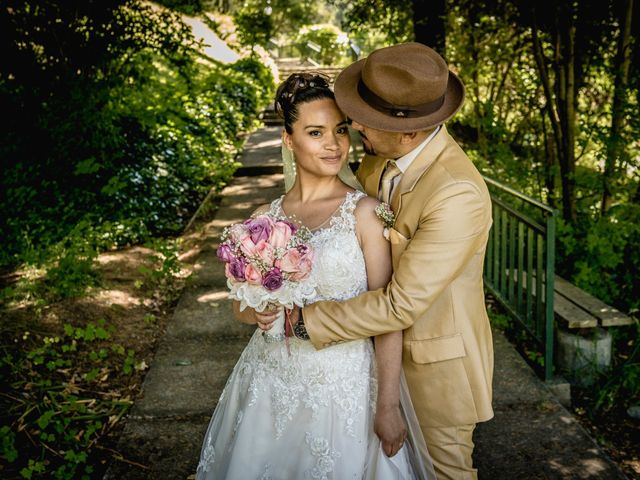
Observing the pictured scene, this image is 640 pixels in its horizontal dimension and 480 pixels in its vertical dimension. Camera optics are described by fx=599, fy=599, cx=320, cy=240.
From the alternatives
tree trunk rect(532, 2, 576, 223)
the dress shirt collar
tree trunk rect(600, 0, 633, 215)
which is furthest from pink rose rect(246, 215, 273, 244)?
tree trunk rect(532, 2, 576, 223)

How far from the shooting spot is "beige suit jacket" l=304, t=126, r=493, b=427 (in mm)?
2307

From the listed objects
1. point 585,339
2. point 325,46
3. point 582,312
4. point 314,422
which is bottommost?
point 585,339

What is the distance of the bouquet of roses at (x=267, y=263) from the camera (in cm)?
216

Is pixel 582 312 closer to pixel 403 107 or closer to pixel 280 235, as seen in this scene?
pixel 403 107

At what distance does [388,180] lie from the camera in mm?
2697

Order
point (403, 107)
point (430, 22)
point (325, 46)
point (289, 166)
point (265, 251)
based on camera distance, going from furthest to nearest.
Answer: point (325, 46)
point (430, 22)
point (289, 166)
point (403, 107)
point (265, 251)

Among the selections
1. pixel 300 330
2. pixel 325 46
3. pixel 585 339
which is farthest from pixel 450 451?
pixel 325 46

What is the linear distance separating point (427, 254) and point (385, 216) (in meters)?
0.31

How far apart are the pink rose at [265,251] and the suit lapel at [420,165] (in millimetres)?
645

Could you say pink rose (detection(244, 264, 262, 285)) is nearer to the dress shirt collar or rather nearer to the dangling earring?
the dress shirt collar

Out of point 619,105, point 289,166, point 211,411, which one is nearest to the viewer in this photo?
point 289,166

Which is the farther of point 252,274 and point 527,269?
point 527,269

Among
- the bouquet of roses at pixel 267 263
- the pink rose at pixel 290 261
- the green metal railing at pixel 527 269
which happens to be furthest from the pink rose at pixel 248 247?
the green metal railing at pixel 527 269

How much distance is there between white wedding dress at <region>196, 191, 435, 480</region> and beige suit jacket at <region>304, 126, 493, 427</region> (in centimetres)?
16
